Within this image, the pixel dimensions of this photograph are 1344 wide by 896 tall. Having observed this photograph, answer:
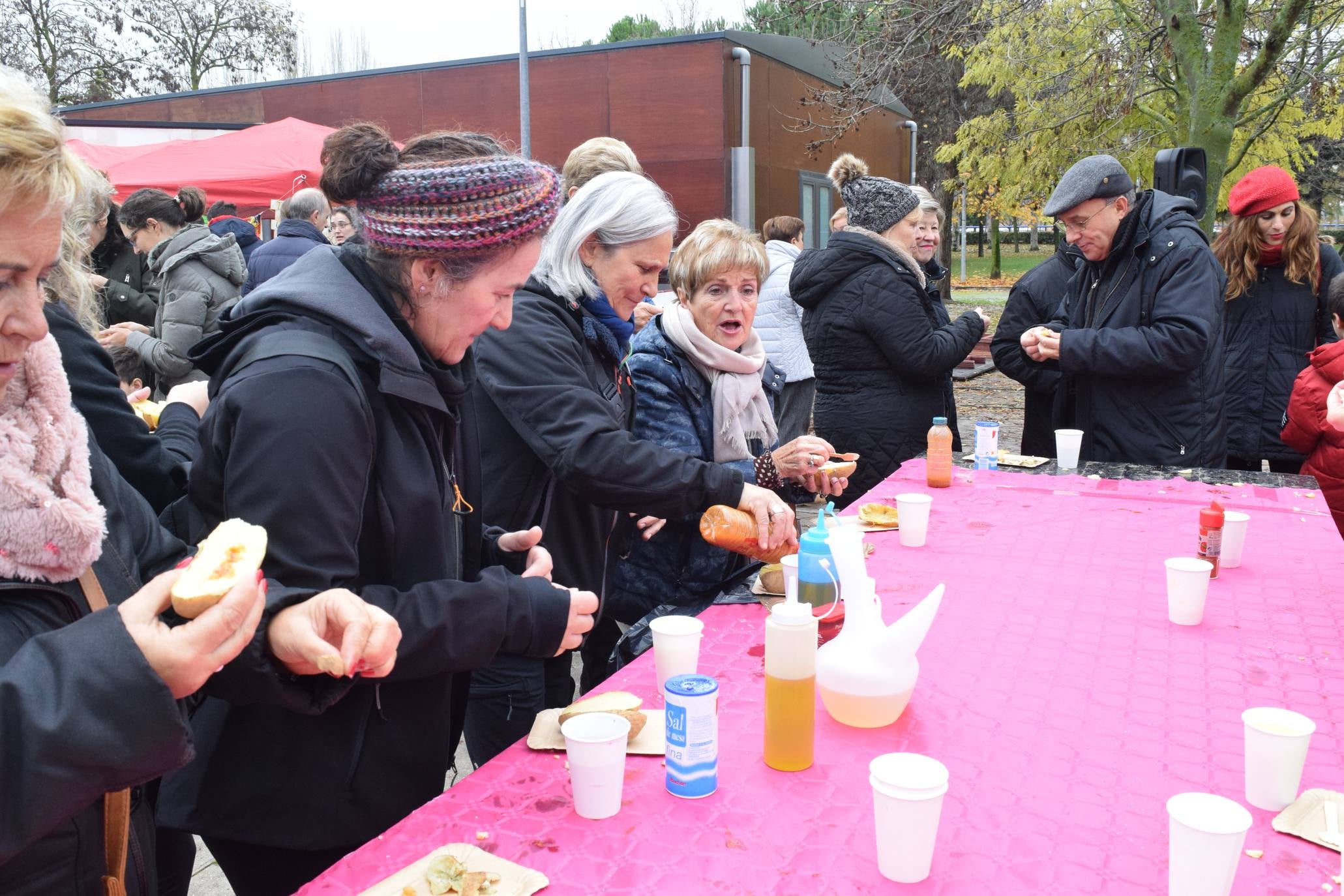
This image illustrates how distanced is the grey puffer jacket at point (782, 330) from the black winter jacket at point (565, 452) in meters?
3.97

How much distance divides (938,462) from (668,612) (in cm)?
147

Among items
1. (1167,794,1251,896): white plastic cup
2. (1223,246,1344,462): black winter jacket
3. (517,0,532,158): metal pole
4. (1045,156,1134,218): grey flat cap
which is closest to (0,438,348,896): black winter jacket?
(1167,794,1251,896): white plastic cup

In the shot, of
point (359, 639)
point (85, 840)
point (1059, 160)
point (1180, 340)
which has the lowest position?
point (85, 840)

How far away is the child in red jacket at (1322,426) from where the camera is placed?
3.72m

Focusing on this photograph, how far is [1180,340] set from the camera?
12.4 feet

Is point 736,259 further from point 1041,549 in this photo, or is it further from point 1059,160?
point 1059,160

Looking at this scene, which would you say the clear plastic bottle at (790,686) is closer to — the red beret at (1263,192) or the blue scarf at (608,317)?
the blue scarf at (608,317)

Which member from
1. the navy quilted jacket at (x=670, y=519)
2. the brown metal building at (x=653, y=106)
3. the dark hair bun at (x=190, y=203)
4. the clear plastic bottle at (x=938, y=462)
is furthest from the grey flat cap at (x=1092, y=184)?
the brown metal building at (x=653, y=106)

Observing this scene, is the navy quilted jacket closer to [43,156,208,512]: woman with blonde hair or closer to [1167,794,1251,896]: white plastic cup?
[43,156,208,512]: woman with blonde hair

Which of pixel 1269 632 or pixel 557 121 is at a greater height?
pixel 557 121

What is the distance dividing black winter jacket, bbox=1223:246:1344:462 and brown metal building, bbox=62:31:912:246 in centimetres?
814

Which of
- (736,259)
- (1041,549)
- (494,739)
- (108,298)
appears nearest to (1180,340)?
(1041,549)

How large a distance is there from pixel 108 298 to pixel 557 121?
10149 millimetres

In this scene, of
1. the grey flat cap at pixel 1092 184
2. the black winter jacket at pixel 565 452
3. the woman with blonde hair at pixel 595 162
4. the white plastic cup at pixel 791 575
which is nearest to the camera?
the white plastic cup at pixel 791 575
